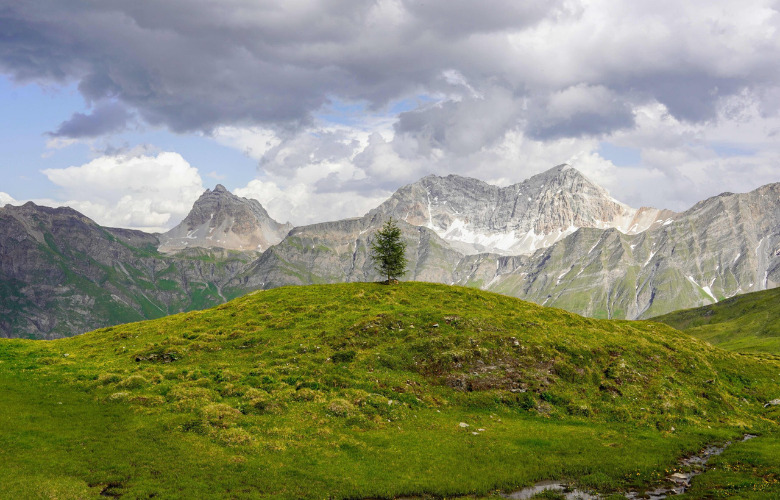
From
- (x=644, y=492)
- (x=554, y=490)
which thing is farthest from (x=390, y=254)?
(x=644, y=492)

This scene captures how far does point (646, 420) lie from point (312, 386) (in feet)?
101

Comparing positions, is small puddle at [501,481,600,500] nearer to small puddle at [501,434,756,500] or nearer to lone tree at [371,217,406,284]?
small puddle at [501,434,756,500]

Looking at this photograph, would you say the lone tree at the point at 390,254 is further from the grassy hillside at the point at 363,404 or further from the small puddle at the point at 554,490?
the small puddle at the point at 554,490

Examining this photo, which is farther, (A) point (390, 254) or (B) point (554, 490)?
(A) point (390, 254)

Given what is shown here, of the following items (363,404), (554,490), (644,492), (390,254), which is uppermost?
(390,254)

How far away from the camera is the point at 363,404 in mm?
39906

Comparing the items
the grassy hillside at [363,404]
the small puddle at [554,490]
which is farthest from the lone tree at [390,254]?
the small puddle at [554,490]

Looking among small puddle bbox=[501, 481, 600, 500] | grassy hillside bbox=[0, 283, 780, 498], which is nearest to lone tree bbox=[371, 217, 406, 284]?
grassy hillside bbox=[0, 283, 780, 498]

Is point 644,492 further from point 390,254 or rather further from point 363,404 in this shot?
point 390,254

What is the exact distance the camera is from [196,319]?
220ft

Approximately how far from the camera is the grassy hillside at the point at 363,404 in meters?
28.6

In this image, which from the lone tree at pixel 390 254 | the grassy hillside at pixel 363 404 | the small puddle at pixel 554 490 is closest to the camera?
the small puddle at pixel 554 490

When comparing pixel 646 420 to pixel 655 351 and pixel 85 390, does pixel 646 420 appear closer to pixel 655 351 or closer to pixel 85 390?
pixel 655 351

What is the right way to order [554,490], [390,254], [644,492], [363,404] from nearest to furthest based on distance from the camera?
[644,492], [554,490], [363,404], [390,254]
